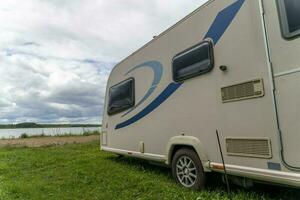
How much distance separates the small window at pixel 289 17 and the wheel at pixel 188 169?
247 centimetres

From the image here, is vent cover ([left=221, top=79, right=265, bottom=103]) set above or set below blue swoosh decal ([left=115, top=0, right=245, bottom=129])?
below

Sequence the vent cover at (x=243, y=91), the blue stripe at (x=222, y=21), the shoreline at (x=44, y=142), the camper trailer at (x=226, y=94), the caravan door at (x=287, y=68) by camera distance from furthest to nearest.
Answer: the shoreline at (x=44, y=142)
the blue stripe at (x=222, y=21)
the vent cover at (x=243, y=91)
the camper trailer at (x=226, y=94)
the caravan door at (x=287, y=68)

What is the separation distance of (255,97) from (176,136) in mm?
1981

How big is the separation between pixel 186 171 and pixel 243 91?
A: 195 cm

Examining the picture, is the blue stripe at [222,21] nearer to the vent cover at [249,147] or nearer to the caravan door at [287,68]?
the caravan door at [287,68]

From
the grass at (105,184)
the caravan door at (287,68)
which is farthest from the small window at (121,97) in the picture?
the caravan door at (287,68)

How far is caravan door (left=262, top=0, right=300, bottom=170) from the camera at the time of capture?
343 centimetres

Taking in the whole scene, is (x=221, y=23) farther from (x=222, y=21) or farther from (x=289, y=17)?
(x=289, y=17)

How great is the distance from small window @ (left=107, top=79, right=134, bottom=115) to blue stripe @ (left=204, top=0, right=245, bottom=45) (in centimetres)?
311

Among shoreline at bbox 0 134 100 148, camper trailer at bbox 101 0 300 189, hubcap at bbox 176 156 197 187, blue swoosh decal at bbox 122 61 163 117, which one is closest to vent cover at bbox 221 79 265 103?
camper trailer at bbox 101 0 300 189

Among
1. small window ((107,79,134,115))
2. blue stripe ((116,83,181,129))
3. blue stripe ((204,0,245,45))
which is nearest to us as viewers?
blue stripe ((204,0,245,45))

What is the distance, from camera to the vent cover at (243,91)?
3.89 m

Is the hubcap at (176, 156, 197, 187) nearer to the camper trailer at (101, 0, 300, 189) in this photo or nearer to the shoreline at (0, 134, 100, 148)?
the camper trailer at (101, 0, 300, 189)

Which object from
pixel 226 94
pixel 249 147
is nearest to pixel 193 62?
pixel 226 94
